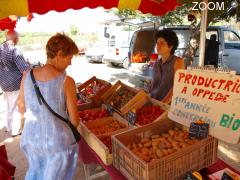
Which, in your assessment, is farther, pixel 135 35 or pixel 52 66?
pixel 135 35

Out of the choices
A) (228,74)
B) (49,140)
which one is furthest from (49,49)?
(228,74)

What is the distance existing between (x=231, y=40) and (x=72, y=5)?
24.1ft

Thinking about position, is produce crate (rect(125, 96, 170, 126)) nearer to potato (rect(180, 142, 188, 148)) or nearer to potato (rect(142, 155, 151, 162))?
potato (rect(180, 142, 188, 148))

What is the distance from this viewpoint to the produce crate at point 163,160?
1591mm

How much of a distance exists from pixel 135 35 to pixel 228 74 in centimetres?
717

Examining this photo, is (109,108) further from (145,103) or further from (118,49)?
(118,49)

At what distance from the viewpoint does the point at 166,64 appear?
2.99 m

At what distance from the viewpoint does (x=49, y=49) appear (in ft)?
6.34

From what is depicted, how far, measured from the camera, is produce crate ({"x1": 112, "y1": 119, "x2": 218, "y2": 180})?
1.59 meters

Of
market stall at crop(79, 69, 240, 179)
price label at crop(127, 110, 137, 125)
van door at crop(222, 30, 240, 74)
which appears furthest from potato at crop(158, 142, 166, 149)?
van door at crop(222, 30, 240, 74)

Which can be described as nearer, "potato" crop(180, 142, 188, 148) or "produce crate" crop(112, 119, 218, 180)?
"produce crate" crop(112, 119, 218, 180)

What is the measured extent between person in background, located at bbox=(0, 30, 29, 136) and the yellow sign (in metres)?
3.06

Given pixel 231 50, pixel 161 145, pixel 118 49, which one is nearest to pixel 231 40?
pixel 231 50

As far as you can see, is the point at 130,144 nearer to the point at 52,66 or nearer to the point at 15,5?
the point at 52,66
